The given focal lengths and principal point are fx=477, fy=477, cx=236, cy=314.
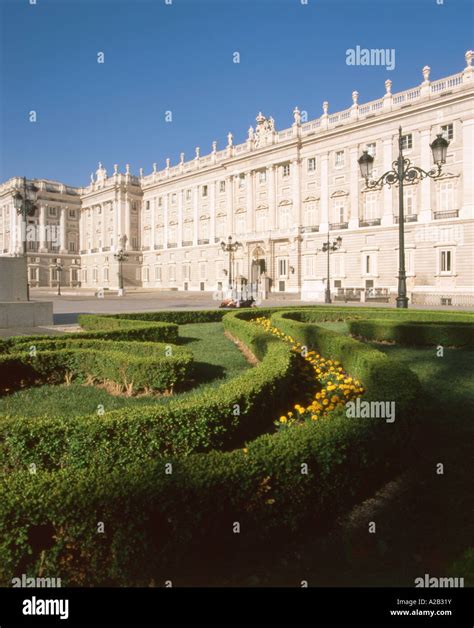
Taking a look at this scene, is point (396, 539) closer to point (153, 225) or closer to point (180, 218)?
point (180, 218)

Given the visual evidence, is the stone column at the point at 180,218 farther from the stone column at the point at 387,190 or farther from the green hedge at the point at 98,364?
the green hedge at the point at 98,364

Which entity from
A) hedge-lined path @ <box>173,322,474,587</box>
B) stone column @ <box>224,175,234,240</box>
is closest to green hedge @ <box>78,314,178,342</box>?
hedge-lined path @ <box>173,322,474,587</box>

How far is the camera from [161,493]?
3127 mm

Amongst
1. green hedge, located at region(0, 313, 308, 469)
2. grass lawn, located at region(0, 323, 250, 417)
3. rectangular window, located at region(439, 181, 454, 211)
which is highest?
rectangular window, located at region(439, 181, 454, 211)

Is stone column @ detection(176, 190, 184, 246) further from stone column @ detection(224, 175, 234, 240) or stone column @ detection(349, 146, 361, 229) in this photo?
stone column @ detection(349, 146, 361, 229)

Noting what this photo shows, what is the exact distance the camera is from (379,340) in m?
13.2

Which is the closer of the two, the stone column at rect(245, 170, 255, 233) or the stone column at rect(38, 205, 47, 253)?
the stone column at rect(245, 170, 255, 233)

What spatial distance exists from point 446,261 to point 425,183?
642 cm

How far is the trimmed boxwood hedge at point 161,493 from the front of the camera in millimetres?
3031

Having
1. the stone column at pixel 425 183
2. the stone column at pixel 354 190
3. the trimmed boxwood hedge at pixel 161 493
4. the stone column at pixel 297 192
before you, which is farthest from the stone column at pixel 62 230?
the trimmed boxwood hedge at pixel 161 493

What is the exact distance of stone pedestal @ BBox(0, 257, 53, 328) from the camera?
50.3 feet

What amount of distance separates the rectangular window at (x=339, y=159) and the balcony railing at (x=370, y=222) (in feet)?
19.5

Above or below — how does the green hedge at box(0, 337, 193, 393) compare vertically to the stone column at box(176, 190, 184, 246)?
below

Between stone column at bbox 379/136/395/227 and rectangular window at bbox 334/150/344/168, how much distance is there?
4207mm
